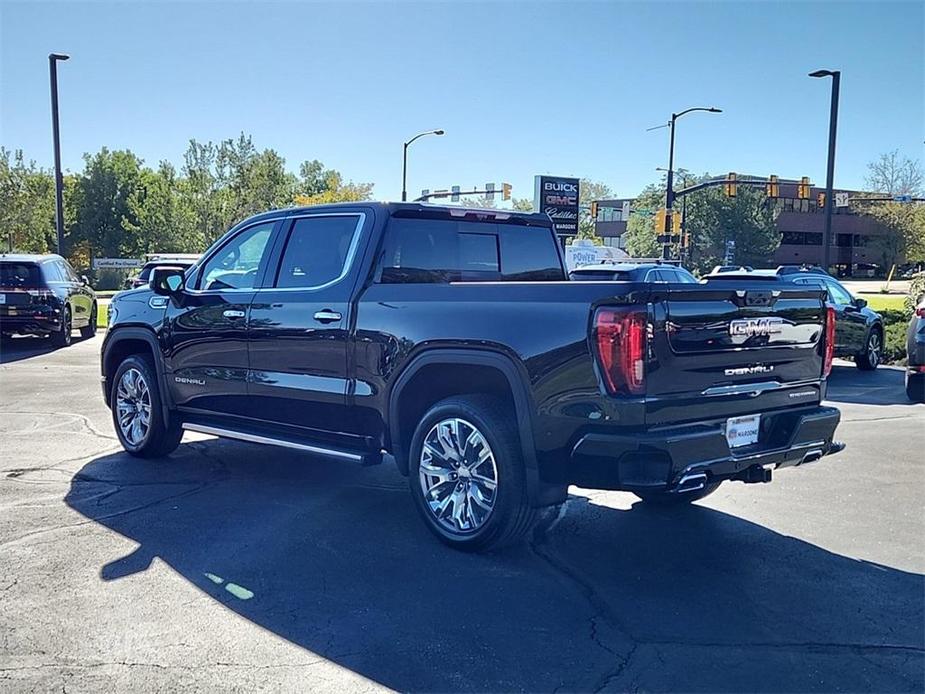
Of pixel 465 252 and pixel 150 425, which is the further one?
pixel 150 425

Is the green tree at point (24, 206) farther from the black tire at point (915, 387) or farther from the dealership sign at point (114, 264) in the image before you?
the black tire at point (915, 387)

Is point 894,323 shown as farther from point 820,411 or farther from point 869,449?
point 820,411

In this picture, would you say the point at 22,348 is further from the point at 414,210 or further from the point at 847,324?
the point at 847,324

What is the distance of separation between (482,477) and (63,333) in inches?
538

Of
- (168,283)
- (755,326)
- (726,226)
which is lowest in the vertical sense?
(755,326)

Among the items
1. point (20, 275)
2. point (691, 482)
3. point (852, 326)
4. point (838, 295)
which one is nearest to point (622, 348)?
point (691, 482)

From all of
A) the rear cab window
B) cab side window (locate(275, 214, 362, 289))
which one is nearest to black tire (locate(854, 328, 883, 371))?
the rear cab window

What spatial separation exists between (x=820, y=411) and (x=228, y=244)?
4.34 m

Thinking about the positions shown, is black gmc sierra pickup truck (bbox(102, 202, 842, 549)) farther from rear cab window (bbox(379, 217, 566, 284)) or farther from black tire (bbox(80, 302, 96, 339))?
black tire (bbox(80, 302, 96, 339))

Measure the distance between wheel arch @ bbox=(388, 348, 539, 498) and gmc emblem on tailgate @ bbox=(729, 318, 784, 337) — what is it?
114 cm

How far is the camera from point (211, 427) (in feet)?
21.2

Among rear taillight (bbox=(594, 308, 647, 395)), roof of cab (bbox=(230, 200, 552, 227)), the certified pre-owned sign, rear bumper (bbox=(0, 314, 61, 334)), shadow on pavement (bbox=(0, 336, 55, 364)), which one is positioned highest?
the certified pre-owned sign

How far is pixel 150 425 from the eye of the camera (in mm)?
7020

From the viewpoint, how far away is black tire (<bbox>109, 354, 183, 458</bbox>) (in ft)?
22.8
